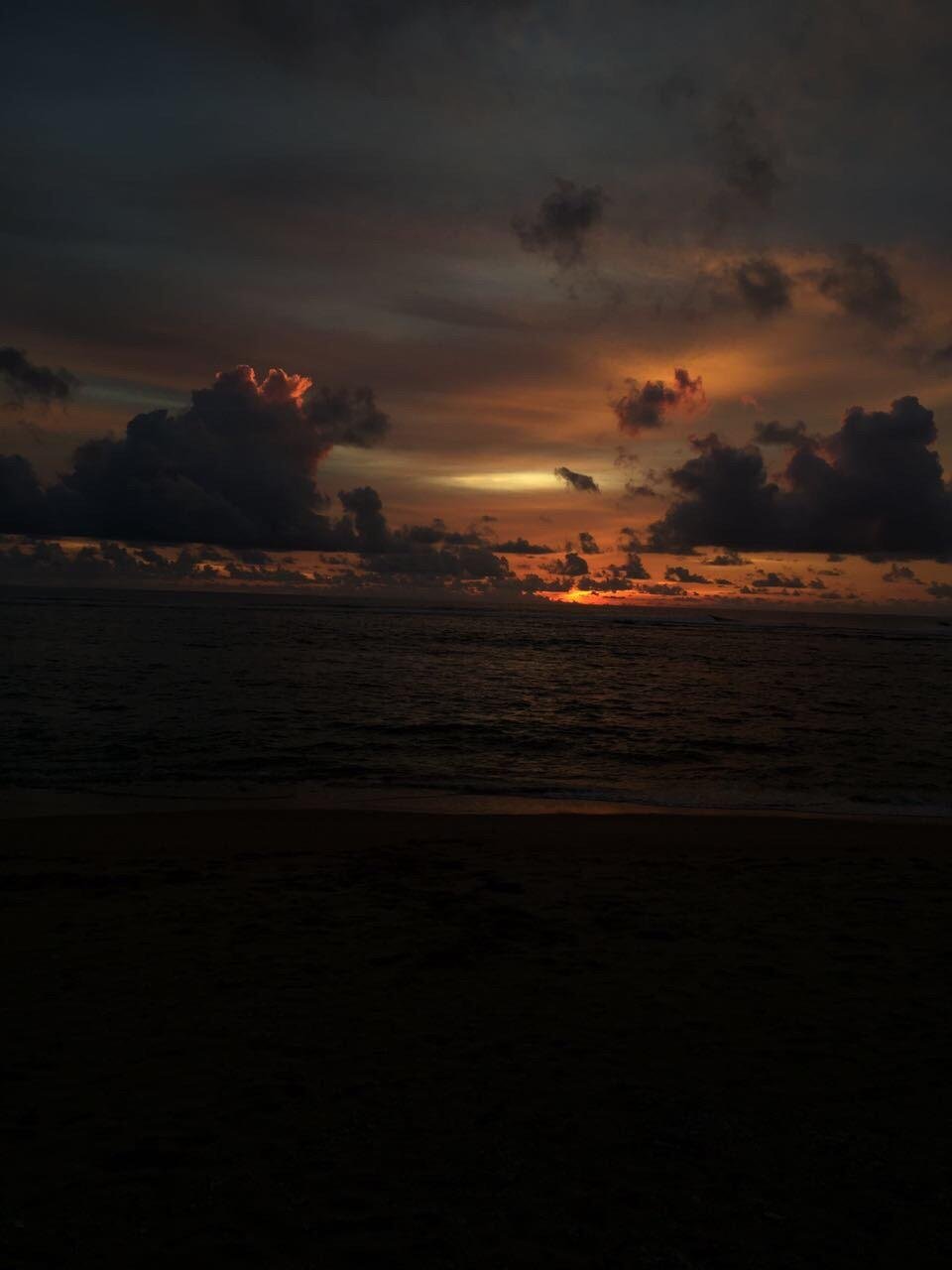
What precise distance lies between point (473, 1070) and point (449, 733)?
19523 millimetres

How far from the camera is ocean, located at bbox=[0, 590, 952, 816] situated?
17.7 metres

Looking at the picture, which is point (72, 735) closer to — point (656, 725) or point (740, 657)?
point (656, 725)

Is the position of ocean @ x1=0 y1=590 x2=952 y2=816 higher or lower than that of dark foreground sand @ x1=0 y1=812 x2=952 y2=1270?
lower

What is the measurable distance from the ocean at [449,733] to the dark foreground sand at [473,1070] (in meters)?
6.85

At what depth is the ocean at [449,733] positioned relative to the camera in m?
17.7

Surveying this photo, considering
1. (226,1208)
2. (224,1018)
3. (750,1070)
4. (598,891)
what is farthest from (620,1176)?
(598,891)

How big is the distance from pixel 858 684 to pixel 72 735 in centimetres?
3663

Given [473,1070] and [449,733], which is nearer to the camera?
[473,1070]

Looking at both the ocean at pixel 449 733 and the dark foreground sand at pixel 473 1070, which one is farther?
the ocean at pixel 449 733

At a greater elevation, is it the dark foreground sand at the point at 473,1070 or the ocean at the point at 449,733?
the dark foreground sand at the point at 473,1070

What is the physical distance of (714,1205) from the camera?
446cm

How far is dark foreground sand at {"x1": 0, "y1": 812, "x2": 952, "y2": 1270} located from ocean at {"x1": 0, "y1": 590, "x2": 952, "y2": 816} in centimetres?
685

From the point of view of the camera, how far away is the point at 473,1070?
5852 millimetres

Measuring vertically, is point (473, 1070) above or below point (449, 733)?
above
